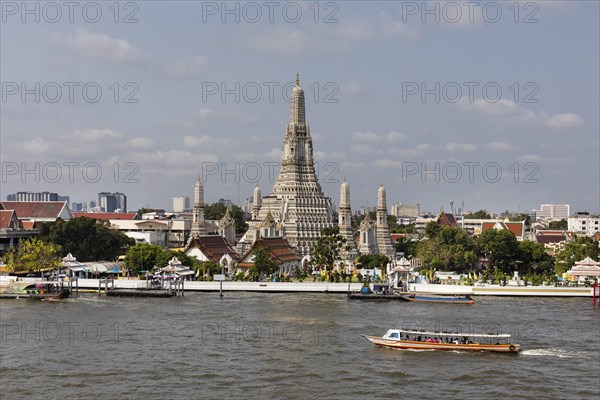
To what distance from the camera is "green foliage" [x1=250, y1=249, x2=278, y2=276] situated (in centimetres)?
7906

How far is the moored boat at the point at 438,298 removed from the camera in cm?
6594

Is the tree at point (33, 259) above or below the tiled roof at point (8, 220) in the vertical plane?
below

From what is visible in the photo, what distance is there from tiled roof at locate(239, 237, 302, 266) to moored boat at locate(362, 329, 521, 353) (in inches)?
1571

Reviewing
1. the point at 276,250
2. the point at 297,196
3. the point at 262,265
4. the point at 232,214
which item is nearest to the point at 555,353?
the point at 262,265

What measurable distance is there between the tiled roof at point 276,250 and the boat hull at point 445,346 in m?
40.5

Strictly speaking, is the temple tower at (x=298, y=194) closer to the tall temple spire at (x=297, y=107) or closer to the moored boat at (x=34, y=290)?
the tall temple spire at (x=297, y=107)

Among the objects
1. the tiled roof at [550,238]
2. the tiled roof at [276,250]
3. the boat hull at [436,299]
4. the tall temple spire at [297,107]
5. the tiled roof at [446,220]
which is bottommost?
the boat hull at [436,299]

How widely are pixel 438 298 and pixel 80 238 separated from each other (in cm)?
4264

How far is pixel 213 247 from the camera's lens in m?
91.2

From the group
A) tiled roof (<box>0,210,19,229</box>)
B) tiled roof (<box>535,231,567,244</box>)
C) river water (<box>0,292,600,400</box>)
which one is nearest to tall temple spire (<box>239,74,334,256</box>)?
tiled roof (<box>0,210,19,229</box>)

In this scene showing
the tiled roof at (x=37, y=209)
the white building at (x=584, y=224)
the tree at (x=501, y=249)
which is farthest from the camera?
the white building at (x=584, y=224)

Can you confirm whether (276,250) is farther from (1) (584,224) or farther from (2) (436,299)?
(1) (584,224)

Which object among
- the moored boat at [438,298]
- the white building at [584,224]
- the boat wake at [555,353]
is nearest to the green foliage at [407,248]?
the moored boat at [438,298]

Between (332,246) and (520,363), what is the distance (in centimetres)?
4102
